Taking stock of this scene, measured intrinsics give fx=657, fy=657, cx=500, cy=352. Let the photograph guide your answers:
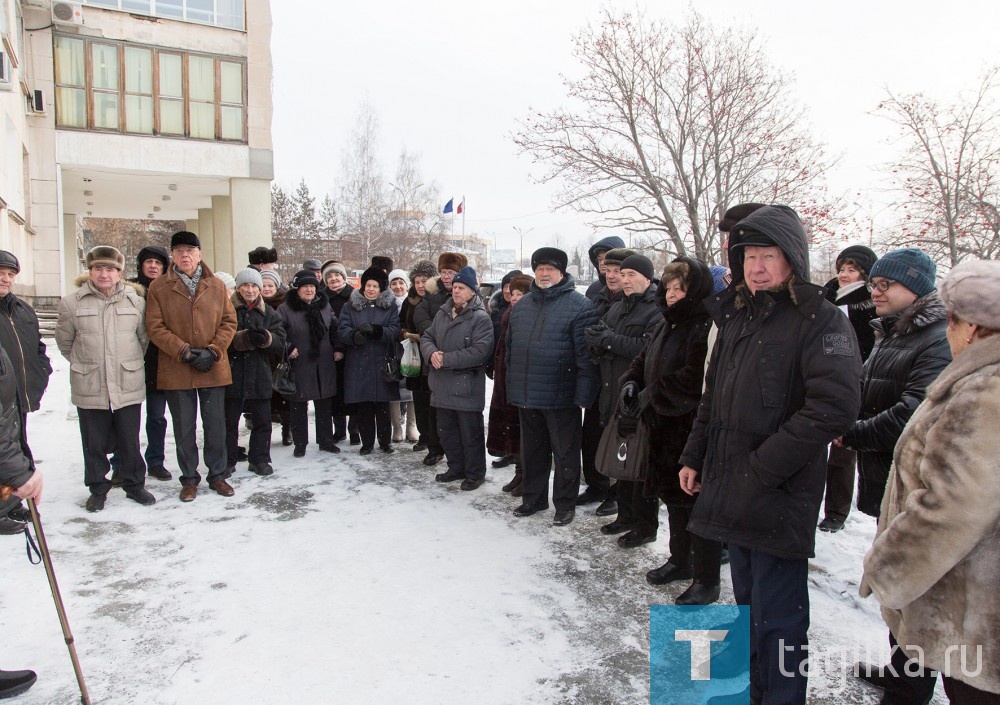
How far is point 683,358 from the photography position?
11.9ft

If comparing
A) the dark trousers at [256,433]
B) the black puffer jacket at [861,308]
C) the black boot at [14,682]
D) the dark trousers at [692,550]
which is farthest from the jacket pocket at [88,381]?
the black puffer jacket at [861,308]

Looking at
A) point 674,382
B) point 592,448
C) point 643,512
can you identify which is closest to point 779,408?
point 674,382

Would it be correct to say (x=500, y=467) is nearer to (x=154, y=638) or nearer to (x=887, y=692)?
(x=154, y=638)

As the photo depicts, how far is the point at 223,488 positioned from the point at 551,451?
267 cm

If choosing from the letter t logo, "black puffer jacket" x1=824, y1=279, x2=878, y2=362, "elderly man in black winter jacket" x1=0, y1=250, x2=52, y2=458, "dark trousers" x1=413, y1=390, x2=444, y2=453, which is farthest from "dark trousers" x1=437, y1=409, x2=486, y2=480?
"elderly man in black winter jacket" x1=0, y1=250, x2=52, y2=458

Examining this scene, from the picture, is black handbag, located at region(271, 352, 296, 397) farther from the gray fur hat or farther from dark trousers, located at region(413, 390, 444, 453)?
the gray fur hat

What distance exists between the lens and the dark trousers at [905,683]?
2553 millimetres

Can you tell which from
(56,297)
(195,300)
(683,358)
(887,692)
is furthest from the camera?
(56,297)

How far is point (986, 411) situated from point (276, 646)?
2.95 meters

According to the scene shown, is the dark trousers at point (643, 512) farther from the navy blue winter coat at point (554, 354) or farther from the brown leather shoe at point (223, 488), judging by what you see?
the brown leather shoe at point (223, 488)

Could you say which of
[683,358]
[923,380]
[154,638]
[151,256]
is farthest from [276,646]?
[151,256]

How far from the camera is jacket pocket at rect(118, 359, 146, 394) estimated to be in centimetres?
500

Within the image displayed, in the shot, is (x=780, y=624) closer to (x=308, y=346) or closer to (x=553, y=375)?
(x=553, y=375)

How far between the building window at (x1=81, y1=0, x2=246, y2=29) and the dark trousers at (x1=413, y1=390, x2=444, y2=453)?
15359mm
